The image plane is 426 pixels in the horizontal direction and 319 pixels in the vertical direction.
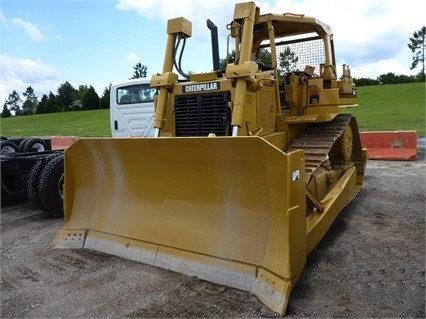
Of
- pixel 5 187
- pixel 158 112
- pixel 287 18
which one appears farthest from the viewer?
pixel 5 187

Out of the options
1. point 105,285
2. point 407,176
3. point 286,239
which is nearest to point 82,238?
point 105,285

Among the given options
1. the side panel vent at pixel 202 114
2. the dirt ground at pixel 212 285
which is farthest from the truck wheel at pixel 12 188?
the side panel vent at pixel 202 114

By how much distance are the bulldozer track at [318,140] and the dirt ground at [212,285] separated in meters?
0.87

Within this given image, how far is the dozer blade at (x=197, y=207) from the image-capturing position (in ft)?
11.1

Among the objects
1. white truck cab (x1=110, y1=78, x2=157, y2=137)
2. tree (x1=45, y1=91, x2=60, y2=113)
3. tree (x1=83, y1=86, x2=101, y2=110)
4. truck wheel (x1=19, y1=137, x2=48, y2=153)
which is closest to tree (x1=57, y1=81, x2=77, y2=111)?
tree (x1=45, y1=91, x2=60, y2=113)

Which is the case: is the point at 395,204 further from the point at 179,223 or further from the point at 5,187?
the point at 5,187

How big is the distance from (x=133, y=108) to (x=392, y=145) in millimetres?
6361

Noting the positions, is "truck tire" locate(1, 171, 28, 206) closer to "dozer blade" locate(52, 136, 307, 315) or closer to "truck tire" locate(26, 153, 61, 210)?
"truck tire" locate(26, 153, 61, 210)

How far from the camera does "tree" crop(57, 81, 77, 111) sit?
70062 millimetres

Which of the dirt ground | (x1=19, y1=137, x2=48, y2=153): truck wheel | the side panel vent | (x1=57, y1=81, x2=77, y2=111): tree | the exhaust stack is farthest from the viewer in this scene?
(x1=57, y1=81, x2=77, y2=111): tree

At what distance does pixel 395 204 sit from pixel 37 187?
5.23 meters

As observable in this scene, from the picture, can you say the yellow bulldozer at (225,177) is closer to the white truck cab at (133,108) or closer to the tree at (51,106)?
the white truck cab at (133,108)

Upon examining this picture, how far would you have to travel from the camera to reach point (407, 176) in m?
8.01

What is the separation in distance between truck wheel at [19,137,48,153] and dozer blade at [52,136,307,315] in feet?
15.2
